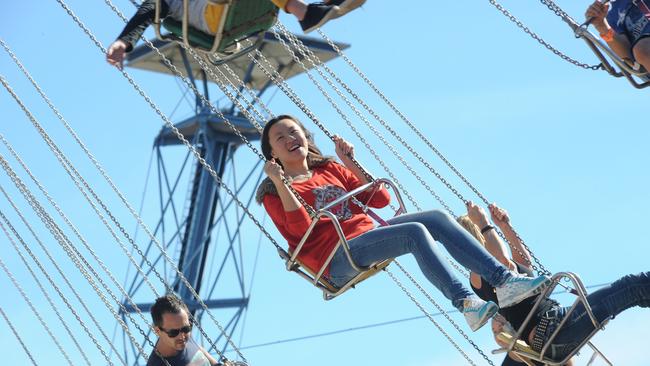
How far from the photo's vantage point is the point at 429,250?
704 cm

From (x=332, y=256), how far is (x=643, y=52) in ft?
5.43

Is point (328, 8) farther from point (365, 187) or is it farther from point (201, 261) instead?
point (201, 261)

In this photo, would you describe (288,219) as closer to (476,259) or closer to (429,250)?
(429,250)

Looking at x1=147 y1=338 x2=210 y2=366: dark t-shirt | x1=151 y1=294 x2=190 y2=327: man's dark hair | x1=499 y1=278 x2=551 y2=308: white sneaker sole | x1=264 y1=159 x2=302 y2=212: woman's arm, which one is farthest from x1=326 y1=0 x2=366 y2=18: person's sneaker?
x1=147 y1=338 x2=210 y2=366: dark t-shirt

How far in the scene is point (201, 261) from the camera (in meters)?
29.3

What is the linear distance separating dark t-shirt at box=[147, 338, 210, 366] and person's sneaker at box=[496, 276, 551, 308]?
1.75 metres

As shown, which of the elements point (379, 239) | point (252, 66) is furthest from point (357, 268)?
point (252, 66)

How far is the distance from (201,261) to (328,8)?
74.7ft

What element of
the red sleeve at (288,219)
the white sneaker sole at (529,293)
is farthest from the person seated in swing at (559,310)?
the red sleeve at (288,219)

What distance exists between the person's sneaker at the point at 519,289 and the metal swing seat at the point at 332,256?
0.74 m

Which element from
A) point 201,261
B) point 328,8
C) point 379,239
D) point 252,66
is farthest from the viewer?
point 201,261

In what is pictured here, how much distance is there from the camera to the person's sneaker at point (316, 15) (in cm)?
671

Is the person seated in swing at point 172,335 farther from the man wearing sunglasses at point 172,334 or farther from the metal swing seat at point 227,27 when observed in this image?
the metal swing seat at point 227,27

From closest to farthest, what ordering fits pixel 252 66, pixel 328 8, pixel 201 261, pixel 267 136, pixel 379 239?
pixel 328 8 < pixel 379 239 < pixel 267 136 < pixel 252 66 < pixel 201 261
